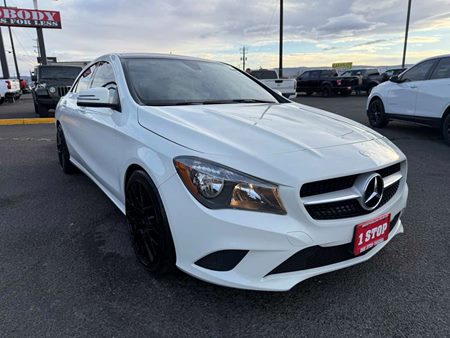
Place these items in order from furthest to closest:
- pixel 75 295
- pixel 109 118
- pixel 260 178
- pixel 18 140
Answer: pixel 18 140
pixel 109 118
pixel 75 295
pixel 260 178

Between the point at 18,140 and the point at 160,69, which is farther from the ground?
the point at 160,69

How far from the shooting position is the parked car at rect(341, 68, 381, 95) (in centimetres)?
2048

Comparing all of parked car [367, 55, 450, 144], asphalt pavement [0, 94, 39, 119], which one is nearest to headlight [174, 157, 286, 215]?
parked car [367, 55, 450, 144]

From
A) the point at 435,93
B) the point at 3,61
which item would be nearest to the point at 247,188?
the point at 435,93

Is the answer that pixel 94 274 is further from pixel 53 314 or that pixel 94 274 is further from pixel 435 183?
pixel 435 183

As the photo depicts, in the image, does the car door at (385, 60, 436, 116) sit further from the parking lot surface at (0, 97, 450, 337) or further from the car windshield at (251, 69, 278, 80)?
the car windshield at (251, 69, 278, 80)

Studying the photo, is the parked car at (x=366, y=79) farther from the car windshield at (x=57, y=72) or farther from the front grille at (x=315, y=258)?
the front grille at (x=315, y=258)

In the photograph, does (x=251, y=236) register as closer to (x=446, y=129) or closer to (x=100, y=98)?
(x=100, y=98)

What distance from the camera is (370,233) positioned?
199 cm

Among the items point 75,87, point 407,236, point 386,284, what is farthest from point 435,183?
point 75,87

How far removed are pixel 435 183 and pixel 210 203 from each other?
3772 mm

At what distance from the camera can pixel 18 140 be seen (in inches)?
293

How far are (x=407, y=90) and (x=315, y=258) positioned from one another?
6667mm

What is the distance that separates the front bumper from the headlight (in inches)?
1.4
